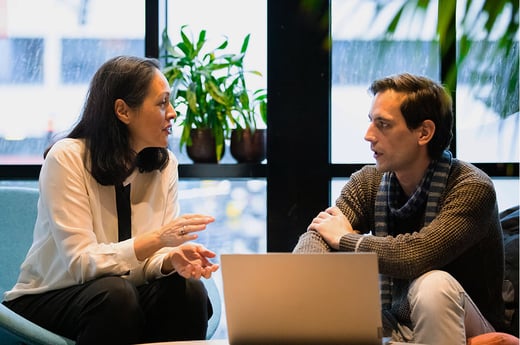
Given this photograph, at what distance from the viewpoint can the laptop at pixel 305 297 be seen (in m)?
1.38

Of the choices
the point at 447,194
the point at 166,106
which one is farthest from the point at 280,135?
the point at 447,194

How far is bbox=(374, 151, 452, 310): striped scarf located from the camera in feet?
Result: 7.35

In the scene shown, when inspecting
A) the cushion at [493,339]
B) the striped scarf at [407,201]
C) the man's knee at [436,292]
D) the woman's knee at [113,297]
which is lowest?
the cushion at [493,339]

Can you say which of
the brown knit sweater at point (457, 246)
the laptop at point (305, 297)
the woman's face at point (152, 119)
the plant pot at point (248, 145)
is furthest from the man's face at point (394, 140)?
the plant pot at point (248, 145)

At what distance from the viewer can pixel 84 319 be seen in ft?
7.02

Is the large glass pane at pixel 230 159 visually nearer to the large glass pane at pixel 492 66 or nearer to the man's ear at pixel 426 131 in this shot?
the man's ear at pixel 426 131

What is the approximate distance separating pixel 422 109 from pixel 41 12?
2043mm

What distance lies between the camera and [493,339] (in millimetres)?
2051

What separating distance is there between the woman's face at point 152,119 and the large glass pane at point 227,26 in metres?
0.99

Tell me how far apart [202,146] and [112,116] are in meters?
1.01

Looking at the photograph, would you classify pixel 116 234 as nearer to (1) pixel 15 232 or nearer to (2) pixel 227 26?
(1) pixel 15 232

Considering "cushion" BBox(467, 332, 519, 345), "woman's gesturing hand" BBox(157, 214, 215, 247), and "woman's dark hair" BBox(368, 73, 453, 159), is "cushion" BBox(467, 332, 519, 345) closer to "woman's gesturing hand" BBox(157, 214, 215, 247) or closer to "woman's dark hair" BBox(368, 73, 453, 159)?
"woman's dark hair" BBox(368, 73, 453, 159)

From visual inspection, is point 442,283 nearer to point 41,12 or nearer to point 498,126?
point 498,126

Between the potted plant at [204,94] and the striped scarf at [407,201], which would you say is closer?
the striped scarf at [407,201]
